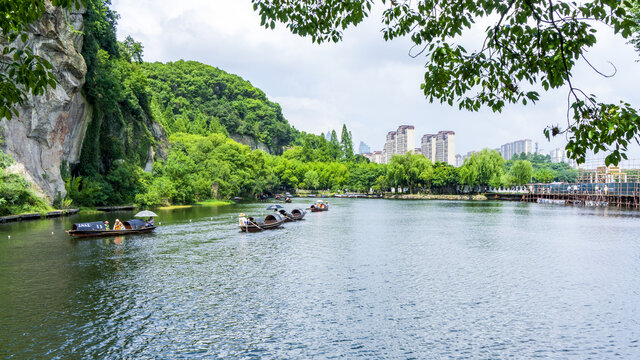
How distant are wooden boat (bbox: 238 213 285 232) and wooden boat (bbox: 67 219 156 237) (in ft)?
27.9

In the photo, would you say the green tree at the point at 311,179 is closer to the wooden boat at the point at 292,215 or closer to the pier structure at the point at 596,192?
the pier structure at the point at 596,192

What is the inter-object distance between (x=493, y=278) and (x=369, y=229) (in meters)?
23.4

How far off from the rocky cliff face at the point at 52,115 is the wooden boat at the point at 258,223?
24370mm

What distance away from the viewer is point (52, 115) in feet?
163

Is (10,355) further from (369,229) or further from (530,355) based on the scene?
(369,229)

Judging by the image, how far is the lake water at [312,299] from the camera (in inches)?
559

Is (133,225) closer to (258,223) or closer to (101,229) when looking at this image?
(101,229)

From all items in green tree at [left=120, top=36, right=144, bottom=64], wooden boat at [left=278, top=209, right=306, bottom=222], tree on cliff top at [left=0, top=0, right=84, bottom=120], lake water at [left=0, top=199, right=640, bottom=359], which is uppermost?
green tree at [left=120, top=36, right=144, bottom=64]

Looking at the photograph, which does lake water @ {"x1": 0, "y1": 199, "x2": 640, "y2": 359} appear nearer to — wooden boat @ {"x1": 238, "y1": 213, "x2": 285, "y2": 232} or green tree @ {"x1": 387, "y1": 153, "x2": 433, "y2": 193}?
wooden boat @ {"x1": 238, "y1": 213, "x2": 285, "y2": 232}

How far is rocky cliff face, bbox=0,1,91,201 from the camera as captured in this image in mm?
45531

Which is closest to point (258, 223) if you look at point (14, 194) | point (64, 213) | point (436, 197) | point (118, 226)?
point (118, 226)

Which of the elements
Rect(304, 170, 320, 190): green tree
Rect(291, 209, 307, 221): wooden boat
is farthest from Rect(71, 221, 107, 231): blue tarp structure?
Rect(304, 170, 320, 190): green tree

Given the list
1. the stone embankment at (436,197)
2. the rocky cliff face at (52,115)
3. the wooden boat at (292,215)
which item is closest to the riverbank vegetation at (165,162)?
the rocky cliff face at (52,115)

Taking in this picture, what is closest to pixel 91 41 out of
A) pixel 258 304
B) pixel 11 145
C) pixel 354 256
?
pixel 11 145
